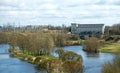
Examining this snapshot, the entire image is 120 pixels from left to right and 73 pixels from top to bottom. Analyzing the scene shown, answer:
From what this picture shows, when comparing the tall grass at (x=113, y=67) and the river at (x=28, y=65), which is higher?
the tall grass at (x=113, y=67)

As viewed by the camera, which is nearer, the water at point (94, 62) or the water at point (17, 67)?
the water at point (94, 62)

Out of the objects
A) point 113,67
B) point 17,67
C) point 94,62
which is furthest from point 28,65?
point 113,67

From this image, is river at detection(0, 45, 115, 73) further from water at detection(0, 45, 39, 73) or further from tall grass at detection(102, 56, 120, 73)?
tall grass at detection(102, 56, 120, 73)

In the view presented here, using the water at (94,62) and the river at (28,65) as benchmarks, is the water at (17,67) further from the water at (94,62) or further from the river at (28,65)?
the water at (94,62)

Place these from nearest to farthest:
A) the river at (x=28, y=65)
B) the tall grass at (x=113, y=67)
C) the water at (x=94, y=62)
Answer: the tall grass at (x=113, y=67), the water at (x=94, y=62), the river at (x=28, y=65)

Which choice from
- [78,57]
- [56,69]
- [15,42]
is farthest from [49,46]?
[56,69]

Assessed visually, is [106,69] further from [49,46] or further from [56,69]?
[49,46]

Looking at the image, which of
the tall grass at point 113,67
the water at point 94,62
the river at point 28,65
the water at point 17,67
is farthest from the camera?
the water at point 17,67

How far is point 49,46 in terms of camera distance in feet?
291

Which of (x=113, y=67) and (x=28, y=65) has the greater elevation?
(x=113, y=67)

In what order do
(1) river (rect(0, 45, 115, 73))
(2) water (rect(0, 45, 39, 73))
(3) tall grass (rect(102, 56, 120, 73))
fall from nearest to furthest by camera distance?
(3) tall grass (rect(102, 56, 120, 73)) < (1) river (rect(0, 45, 115, 73)) < (2) water (rect(0, 45, 39, 73))

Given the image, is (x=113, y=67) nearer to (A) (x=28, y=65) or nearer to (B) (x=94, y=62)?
(A) (x=28, y=65)

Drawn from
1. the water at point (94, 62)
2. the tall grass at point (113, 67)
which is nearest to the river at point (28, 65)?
the water at point (94, 62)

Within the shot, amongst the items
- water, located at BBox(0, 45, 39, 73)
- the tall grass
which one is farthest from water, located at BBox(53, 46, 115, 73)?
the tall grass
